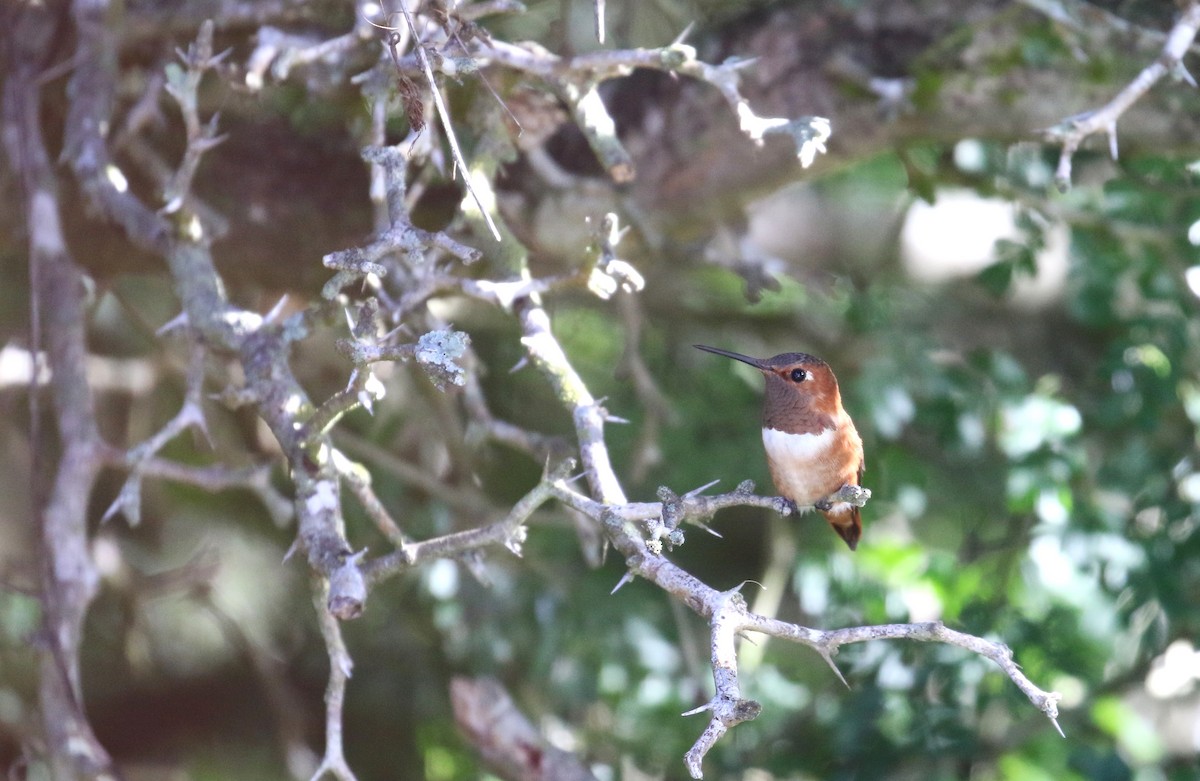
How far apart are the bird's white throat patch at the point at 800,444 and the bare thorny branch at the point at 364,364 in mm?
605

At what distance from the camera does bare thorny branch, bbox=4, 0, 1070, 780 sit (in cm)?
189

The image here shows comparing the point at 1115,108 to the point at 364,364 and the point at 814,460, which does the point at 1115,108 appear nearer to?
the point at 814,460

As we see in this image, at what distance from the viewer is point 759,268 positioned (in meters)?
3.54

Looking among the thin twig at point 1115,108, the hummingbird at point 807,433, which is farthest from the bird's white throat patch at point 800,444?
the thin twig at point 1115,108

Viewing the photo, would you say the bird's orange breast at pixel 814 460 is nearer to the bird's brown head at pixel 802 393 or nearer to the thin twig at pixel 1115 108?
the bird's brown head at pixel 802 393

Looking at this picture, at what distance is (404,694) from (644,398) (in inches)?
71.6

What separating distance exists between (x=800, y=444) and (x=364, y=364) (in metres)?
1.53

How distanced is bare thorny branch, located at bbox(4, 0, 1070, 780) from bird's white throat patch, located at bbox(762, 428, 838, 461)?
605 mm

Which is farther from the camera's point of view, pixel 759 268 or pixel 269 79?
pixel 759 268

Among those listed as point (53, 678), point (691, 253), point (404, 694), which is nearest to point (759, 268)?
point (691, 253)

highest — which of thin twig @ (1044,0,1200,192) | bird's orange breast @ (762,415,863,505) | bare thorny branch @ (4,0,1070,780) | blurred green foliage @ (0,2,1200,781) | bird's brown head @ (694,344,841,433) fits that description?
thin twig @ (1044,0,1200,192)

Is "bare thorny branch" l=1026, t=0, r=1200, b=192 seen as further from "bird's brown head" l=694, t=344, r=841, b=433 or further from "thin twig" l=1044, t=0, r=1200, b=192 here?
"bird's brown head" l=694, t=344, r=841, b=433

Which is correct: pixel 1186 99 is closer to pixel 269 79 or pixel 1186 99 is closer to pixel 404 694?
pixel 269 79

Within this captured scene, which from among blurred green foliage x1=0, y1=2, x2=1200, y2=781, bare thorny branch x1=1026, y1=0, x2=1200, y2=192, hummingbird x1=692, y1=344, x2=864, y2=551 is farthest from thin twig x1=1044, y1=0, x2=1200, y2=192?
hummingbird x1=692, y1=344, x2=864, y2=551
